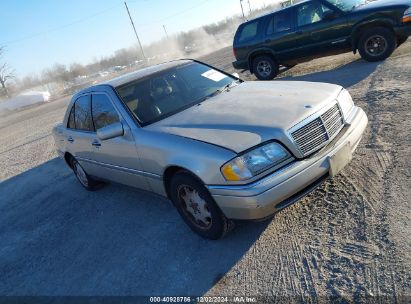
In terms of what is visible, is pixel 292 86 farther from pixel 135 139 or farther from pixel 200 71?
pixel 135 139

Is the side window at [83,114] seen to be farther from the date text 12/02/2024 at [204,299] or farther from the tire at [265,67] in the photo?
the tire at [265,67]

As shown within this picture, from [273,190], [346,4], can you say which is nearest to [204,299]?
[273,190]

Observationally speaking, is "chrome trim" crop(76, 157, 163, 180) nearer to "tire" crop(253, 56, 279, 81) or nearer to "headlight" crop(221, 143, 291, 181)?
"headlight" crop(221, 143, 291, 181)

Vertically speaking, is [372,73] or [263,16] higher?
[263,16]

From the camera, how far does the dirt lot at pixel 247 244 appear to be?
9.28 ft

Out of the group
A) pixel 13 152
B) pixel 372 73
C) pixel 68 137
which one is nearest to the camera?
pixel 68 137

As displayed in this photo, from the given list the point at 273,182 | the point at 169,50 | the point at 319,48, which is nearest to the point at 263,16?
the point at 319,48

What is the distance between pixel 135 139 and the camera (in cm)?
394

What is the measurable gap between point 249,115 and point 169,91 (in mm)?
1319

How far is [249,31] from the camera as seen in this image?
10867mm

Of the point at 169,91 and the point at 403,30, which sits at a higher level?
the point at 169,91

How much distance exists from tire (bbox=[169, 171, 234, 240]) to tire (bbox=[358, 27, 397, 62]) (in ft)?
23.5

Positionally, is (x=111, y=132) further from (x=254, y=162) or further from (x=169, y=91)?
(x=254, y=162)

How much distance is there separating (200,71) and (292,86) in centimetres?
128
